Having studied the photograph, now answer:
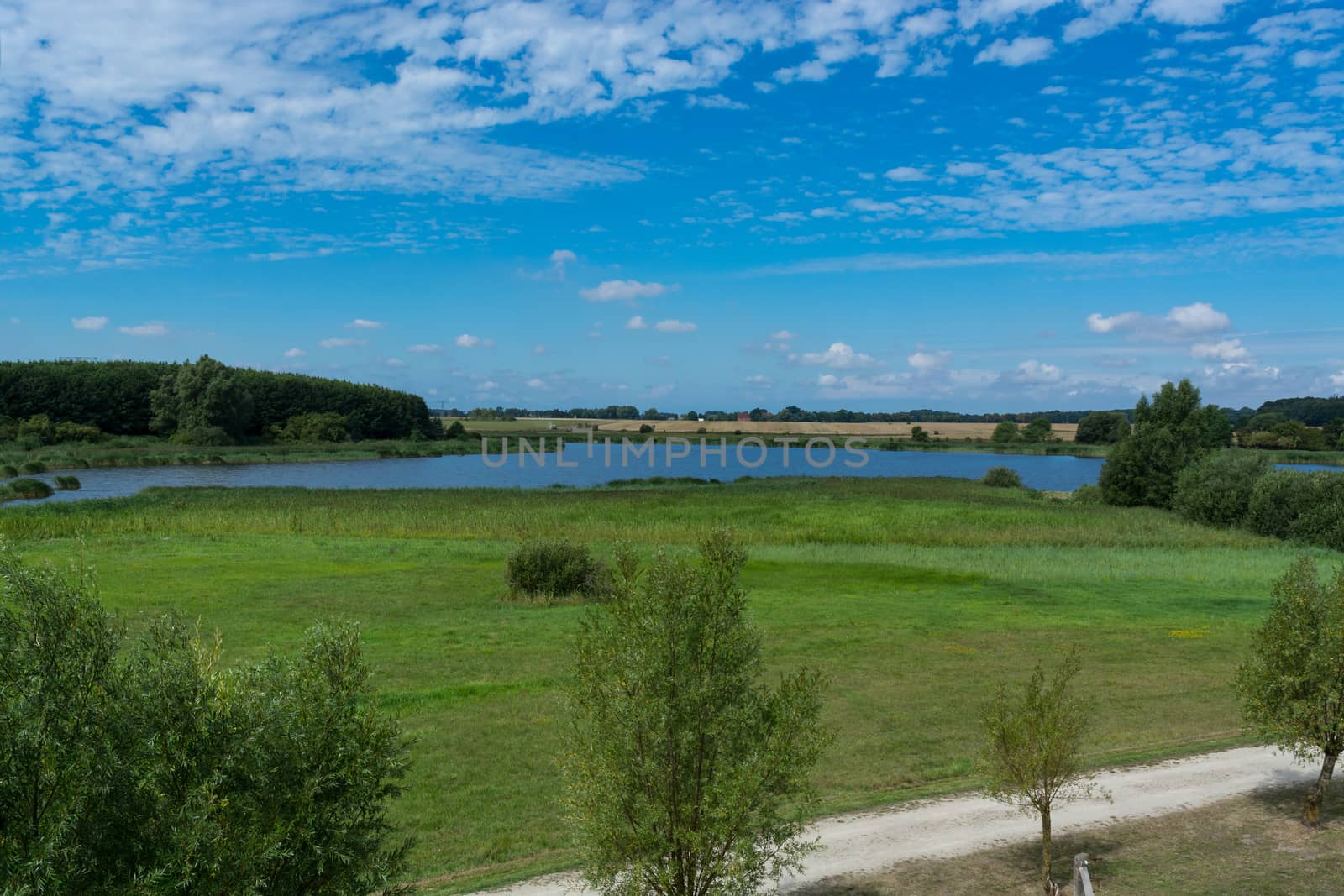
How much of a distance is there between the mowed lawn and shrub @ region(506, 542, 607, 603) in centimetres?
103

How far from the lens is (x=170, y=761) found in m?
4.79

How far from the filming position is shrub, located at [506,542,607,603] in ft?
87.0

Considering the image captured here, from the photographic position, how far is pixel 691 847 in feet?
22.0

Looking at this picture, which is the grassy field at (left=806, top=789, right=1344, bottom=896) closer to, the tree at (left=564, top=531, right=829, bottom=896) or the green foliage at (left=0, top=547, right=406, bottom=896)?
the tree at (left=564, top=531, right=829, bottom=896)

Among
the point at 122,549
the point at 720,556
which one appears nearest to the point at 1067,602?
the point at 720,556

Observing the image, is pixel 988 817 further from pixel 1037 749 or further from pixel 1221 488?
pixel 1221 488

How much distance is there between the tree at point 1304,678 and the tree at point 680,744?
7319 mm

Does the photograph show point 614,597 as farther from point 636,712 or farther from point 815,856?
point 815,856

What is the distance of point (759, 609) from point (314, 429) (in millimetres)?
135091

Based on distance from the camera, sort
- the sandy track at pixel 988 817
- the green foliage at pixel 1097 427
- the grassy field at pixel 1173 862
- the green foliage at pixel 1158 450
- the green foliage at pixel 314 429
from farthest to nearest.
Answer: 1. the green foliage at pixel 1097 427
2. the green foliage at pixel 314 429
3. the green foliage at pixel 1158 450
4. the sandy track at pixel 988 817
5. the grassy field at pixel 1173 862

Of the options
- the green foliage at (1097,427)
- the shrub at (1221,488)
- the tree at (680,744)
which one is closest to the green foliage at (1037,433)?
the green foliage at (1097,427)

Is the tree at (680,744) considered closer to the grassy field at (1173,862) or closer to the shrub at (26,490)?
the grassy field at (1173,862)

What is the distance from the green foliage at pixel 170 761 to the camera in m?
4.33

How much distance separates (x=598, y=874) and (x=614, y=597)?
2.26 m
